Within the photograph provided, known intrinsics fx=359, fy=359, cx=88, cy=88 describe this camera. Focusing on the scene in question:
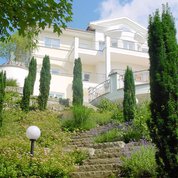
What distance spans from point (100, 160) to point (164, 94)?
13.3 ft

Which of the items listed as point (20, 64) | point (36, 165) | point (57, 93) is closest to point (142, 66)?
point (57, 93)

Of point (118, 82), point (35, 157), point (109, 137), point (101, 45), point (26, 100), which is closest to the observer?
point (35, 157)

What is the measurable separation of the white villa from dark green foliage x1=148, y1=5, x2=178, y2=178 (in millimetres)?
16327

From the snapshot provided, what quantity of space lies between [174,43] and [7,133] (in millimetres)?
9890

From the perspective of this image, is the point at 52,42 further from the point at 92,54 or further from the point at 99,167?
the point at 99,167

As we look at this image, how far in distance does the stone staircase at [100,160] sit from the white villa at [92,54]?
1143 cm

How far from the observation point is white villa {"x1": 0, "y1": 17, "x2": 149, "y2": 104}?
2879 centimetres

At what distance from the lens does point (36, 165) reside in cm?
1092

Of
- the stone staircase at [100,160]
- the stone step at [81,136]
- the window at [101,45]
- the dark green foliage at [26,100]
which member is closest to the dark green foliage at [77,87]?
the dark green foliage at [26,100]

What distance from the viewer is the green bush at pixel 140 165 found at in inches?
376

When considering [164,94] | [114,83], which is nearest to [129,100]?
[114,83]

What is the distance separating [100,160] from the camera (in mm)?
11742

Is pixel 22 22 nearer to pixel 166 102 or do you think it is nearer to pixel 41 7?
pixel 41 7

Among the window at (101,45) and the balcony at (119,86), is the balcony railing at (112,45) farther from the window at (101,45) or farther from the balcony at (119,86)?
the balcony at (119,86)
